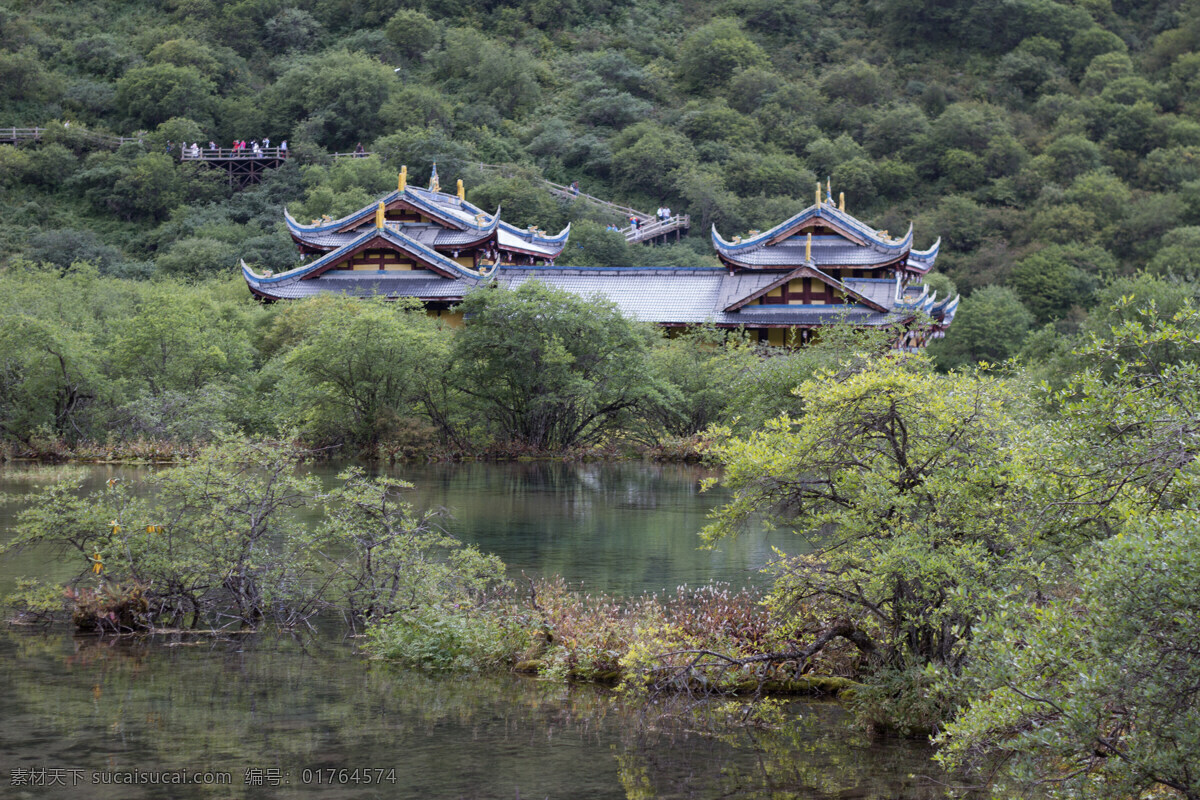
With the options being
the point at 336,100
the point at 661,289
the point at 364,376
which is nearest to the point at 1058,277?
the point at 661,289

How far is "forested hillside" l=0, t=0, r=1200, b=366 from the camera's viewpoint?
6881 centimetres

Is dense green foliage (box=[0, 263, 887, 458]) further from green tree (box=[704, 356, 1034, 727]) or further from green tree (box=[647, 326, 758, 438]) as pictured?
green tree (box=[704, 356, 1034, 727])

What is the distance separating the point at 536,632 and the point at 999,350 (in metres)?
47.4

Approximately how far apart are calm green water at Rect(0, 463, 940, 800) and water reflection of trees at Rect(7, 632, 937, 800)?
2cm

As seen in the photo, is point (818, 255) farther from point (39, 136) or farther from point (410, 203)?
point (39, 136)

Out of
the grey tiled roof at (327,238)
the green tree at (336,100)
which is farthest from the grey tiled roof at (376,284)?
the green tree at (336,100)

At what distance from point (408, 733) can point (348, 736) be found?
55 centimetres

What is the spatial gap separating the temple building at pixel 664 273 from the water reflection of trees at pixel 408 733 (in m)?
31.0

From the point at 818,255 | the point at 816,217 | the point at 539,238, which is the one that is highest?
the point at 816,217

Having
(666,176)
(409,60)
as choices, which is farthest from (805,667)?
(409,60)

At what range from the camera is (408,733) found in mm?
10812

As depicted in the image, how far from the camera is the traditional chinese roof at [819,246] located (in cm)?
4791

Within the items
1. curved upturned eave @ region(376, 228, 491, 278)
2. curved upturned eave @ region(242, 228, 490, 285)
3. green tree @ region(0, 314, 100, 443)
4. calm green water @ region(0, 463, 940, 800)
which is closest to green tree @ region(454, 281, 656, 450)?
green tree @ region(0, 314, 100, 443)

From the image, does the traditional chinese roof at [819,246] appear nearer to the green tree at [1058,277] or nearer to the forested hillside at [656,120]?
the forested hillside at [656,120]
